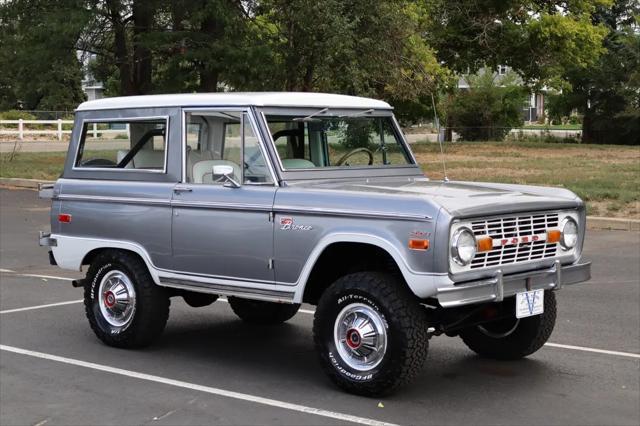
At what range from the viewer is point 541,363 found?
7.32 meters

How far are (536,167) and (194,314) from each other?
1851 centimetres

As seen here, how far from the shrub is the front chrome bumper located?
146ft

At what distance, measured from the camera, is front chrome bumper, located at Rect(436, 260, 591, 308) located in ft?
19.0

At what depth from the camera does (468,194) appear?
6402 millimetres

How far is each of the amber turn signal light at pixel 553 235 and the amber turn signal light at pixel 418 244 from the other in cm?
112

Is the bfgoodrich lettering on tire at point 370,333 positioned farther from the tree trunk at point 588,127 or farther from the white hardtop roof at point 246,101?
the tree trunk at point 588,127

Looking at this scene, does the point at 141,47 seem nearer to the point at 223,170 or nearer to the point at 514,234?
the point at 223,170

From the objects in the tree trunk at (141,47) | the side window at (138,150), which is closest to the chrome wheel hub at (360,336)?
the side window at (138,150)

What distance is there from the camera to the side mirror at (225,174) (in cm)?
679

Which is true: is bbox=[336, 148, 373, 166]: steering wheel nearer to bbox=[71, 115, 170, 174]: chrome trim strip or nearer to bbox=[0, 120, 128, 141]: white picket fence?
bbox=[71, 115, 170, 174]: chrome trim strip

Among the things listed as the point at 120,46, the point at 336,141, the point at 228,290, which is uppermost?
the point at 120,46

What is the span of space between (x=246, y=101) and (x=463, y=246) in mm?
2058

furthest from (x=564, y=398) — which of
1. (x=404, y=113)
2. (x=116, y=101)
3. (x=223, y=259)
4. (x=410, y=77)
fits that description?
(x=404, y=113)

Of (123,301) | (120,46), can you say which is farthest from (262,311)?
(120,46)
